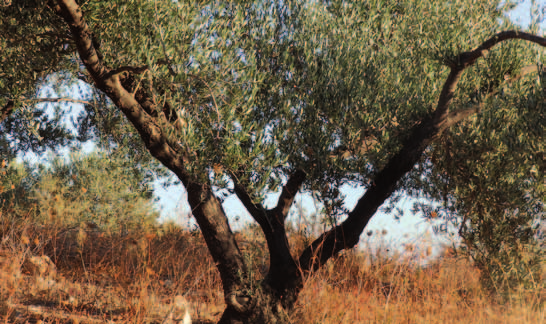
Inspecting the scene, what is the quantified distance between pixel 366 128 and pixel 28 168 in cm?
1481

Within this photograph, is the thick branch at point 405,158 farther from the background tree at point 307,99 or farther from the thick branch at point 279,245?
the thick branch at point 279,245

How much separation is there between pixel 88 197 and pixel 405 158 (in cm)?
1144

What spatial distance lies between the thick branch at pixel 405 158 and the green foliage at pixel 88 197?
7.54 metres

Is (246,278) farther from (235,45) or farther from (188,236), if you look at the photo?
(188,236)

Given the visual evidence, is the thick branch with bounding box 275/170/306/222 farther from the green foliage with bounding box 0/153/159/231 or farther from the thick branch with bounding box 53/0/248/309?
the green foliage with bounding box 0/153/159/231

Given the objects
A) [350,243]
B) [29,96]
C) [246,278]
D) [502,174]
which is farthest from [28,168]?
[502,174]

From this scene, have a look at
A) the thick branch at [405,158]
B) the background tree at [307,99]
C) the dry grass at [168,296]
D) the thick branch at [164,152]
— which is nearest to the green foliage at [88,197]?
the dry grass at [168,296]

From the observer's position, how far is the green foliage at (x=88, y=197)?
15.2 m

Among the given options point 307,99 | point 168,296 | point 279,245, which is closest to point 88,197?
point 168,296

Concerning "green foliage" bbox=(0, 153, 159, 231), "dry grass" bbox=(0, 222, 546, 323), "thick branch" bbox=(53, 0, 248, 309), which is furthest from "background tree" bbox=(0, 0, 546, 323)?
"green foliage" bbox=(0, 153, 159, 231)

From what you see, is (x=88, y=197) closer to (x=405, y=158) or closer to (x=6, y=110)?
(x=6, y=110)

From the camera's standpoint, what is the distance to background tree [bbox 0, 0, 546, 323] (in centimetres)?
680

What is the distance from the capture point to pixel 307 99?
758 cm

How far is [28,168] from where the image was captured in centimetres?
1838
